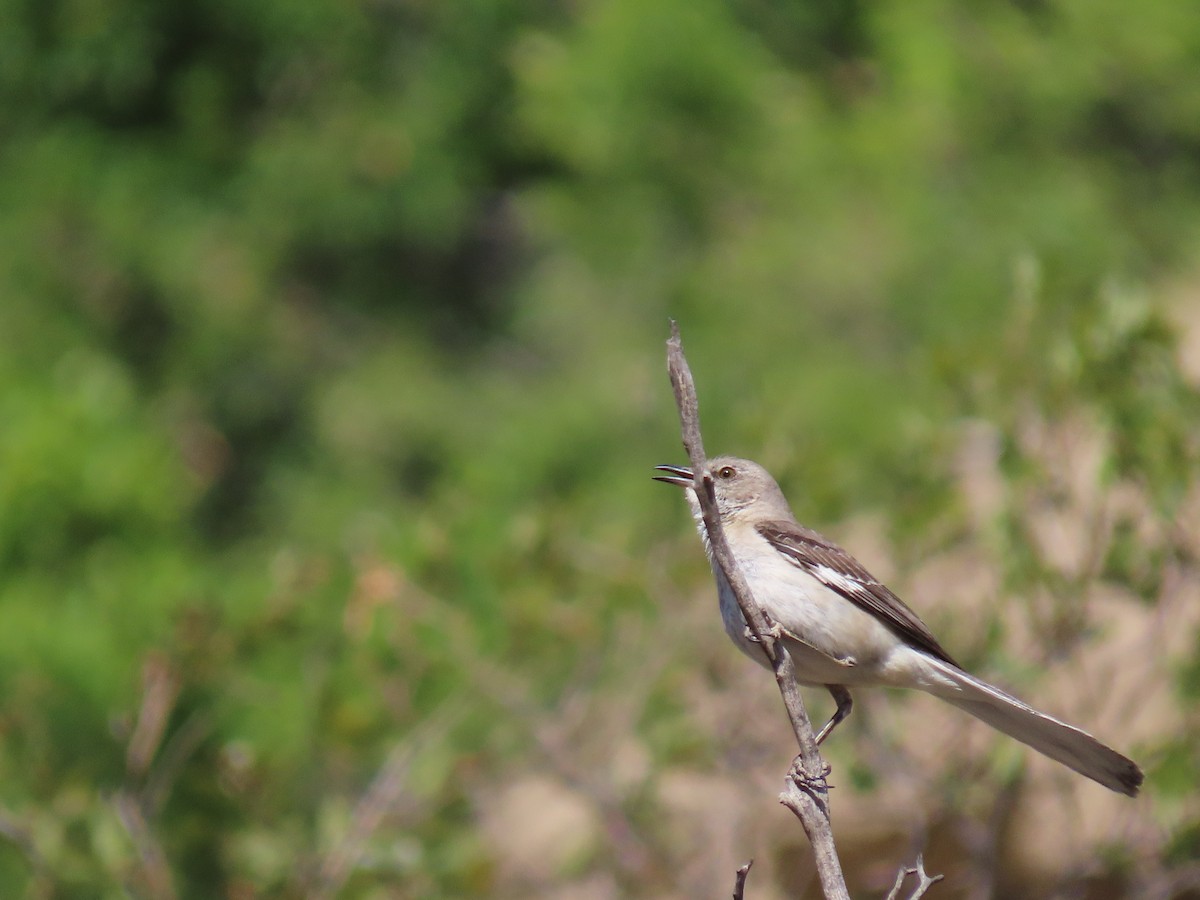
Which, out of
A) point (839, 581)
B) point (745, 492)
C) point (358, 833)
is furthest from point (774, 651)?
point (358, 833)

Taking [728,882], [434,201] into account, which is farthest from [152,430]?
[728,882]

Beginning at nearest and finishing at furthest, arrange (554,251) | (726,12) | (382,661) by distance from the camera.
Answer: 1. (382,661)
2. (726,12)
3. (554,251)

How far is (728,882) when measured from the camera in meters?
6.13

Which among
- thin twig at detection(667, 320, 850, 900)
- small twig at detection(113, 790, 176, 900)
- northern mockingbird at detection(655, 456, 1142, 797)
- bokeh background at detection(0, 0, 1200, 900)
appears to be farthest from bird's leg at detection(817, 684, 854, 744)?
small twig at detection(113, 790, 176, 900)

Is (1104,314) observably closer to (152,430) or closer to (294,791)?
(294,791)

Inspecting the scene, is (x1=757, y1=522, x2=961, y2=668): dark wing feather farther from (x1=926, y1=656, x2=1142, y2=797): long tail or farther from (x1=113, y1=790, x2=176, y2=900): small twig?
(x1=113, y1=790, x2=176, y2=900): small twig

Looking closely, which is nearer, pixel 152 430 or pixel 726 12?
pixel 152 430

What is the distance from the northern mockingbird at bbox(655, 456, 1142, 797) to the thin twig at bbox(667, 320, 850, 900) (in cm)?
68

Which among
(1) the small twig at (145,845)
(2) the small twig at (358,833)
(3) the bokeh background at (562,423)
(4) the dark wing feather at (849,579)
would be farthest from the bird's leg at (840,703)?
(1) the small twig at (145,845)

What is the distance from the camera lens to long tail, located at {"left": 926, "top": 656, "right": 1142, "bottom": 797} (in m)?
3.42

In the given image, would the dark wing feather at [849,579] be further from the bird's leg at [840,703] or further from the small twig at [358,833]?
the small twig at [358,833]

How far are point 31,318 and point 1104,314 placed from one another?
7689mm

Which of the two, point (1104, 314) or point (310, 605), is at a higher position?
point (1104, 314)

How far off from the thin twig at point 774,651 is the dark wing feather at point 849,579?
1137 millimetres
